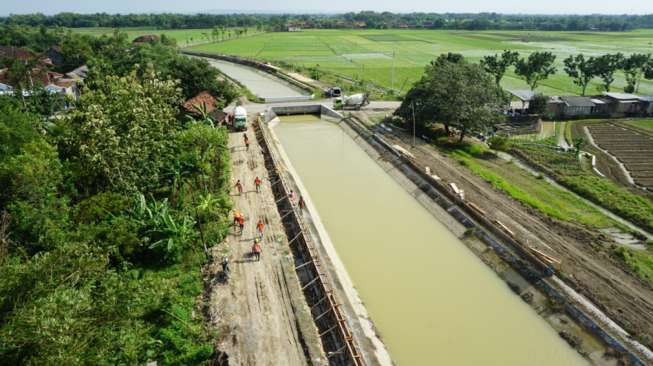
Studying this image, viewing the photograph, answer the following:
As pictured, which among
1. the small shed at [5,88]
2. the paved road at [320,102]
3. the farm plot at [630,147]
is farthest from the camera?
the paved road at [320,102]

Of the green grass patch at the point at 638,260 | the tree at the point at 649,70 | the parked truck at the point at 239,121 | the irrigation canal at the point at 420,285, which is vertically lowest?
the irrigation canal at the point at 420,285

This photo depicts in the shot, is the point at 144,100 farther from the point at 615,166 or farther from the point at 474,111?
the point at 615,166

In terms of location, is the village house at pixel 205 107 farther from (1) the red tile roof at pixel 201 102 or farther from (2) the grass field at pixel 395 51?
(2) the grass field at pixel 395 51

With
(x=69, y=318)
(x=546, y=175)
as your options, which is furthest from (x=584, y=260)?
(x=69, y=318)

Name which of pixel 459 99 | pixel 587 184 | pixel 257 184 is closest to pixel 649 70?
pixel 459 99

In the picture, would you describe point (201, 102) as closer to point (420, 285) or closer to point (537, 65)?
point (420, 285)

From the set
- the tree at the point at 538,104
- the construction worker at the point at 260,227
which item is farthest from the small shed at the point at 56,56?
the tree at the point at 538,104

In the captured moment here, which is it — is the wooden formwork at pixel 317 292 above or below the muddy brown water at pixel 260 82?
below
